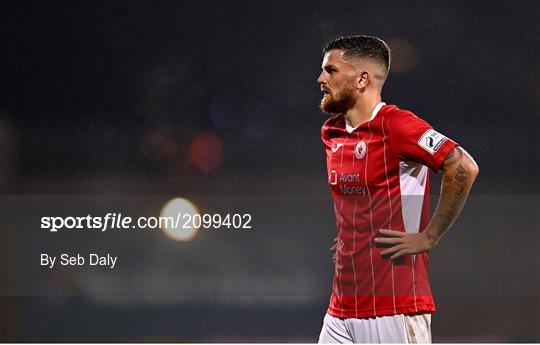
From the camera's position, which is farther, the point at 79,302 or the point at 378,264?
the point at 79,302

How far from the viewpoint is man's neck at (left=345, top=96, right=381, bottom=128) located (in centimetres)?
288

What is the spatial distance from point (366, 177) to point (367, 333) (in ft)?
1.86

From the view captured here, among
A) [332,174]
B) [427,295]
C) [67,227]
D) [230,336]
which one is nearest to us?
[427,295]

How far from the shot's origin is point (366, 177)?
2.76 meters

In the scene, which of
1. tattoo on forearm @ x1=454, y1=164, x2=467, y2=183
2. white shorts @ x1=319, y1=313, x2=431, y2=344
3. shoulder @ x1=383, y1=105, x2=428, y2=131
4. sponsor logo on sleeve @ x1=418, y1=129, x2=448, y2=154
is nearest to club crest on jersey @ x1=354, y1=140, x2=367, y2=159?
shoulder @ x1=383, y1=105, x2=428, y2=131

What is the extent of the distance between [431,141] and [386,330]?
27.4 inches

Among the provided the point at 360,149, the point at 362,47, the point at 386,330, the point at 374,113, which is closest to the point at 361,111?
the point at 374,113

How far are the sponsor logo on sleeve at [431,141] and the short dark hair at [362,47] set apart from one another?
0.48 meters

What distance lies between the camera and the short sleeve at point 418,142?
264 cm

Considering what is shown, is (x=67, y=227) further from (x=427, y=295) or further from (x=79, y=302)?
(x=427, y=295)

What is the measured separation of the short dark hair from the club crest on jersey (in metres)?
0.38

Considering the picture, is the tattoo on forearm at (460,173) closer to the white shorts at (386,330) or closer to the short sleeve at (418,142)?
the short sleeve at (418,142)

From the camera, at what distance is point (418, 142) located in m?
2.66

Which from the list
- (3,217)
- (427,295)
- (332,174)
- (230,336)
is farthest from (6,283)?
(427,295)
